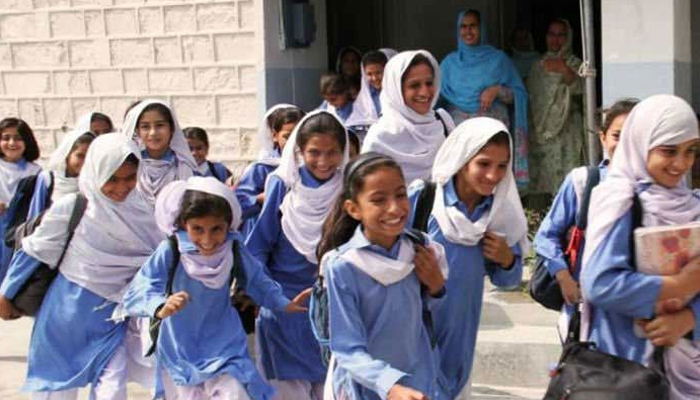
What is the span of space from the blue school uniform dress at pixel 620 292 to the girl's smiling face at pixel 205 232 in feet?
4.91

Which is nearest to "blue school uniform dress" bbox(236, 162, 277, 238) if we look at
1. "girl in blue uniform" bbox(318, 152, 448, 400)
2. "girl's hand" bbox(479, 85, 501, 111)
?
"girl in blue uniform" bbox(318, 152, 448, 400)

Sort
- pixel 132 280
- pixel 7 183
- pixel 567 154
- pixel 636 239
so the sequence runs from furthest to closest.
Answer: pixel 567 154 < pixel 7 183 < pixel 132 280 < pixel 636 239

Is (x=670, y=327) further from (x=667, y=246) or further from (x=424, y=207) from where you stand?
(x=424, y=207)

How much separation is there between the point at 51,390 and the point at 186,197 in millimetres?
→ 1033

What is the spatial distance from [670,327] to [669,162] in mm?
457

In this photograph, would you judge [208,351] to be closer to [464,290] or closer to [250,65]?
[464,290]

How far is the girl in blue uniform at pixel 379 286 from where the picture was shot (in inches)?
117

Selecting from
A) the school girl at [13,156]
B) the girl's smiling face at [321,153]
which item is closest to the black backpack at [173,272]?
the girl's smiling face at [321,153]

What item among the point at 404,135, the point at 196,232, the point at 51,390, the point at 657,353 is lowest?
Answer: the point at 51,390

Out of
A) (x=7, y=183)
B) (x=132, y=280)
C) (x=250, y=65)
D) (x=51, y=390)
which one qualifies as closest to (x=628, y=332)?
(x=132, y=280)

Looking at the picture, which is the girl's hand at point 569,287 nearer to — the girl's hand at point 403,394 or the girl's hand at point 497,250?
the girl's hand at point 497,250

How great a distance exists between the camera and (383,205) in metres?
3.02

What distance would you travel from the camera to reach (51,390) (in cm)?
428

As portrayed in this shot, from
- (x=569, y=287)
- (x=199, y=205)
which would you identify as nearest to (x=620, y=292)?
(x=569, y=287)
